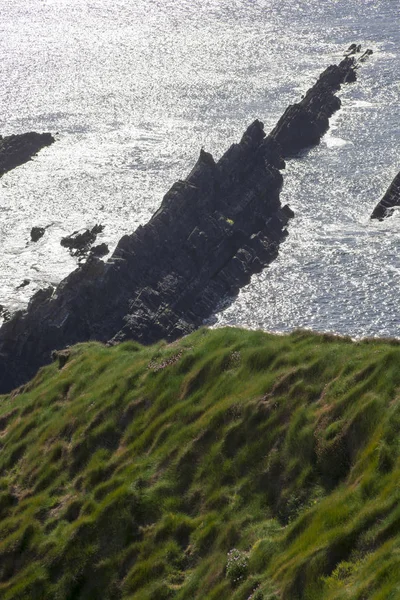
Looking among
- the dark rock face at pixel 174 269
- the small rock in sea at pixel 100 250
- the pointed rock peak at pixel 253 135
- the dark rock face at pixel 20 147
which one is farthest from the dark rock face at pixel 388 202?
the dark rock face at pixel 20 147

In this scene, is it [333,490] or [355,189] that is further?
[355,189]

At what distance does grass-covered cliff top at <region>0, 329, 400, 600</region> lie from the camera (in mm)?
24078

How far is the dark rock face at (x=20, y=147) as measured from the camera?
419 ft

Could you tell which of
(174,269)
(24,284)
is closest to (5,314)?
(24,284)

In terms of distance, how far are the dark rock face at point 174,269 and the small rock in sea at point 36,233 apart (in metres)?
16.8

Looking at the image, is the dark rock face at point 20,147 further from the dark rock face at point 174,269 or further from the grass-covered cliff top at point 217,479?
the grass-covered cliff top at point 217,479

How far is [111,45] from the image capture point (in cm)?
19612

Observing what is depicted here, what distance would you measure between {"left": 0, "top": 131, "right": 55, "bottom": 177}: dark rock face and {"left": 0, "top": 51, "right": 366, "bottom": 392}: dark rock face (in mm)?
38573

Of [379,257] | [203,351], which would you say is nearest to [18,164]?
[379,257]

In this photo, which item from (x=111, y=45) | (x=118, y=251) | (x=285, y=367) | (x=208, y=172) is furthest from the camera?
(x=111, y=45)

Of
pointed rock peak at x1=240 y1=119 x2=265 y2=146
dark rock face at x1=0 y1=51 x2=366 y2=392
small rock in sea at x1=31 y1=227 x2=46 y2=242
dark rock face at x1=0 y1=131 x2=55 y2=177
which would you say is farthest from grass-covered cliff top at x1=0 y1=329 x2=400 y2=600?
dark rock face at x1=0 y1=131 x2=55 y2=177

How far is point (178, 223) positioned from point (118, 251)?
945cm

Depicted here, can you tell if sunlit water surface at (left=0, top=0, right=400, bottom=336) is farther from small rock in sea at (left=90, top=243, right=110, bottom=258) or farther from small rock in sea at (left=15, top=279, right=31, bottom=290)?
small rock in sea at (left=90, top=243, right=110, bottom=258)

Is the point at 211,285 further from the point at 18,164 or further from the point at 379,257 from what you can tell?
the point at 18,164
